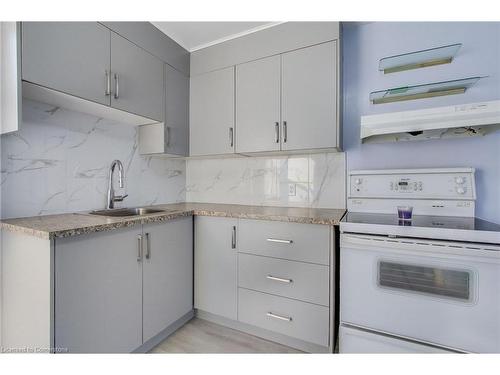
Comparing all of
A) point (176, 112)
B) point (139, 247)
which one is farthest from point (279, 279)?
point (176, 112)

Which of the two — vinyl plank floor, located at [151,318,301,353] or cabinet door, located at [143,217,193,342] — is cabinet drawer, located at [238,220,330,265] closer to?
cabinet door, located at [143,217,193,342]

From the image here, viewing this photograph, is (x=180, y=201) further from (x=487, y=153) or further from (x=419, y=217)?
(x=487, y=153)

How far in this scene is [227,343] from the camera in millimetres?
1573

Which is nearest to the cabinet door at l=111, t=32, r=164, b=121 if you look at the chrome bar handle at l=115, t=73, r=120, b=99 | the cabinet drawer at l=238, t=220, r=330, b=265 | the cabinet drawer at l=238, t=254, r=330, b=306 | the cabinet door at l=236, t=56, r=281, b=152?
the chrome bar handle at l=115, t=73, r=120, b=99

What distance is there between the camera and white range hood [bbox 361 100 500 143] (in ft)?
3.94

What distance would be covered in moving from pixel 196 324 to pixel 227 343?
0.34 metres

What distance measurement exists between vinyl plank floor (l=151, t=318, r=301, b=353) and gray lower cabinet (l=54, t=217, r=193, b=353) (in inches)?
4.9

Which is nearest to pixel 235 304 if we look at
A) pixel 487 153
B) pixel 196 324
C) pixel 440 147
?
pixel 196 324

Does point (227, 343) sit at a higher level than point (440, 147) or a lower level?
lower

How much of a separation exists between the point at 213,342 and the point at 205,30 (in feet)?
7.48

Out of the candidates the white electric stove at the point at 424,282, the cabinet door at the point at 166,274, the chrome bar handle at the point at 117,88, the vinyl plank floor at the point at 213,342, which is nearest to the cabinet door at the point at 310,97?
the white electric stove at the point at 424,282

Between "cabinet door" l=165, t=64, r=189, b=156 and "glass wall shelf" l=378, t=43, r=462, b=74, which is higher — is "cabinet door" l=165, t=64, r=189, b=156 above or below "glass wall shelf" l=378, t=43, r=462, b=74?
below

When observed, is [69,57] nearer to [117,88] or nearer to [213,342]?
[117,88]

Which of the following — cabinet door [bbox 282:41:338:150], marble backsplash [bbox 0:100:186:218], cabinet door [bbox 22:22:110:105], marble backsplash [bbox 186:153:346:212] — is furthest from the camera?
marble backsplash [bbox 186:153:346:212]
